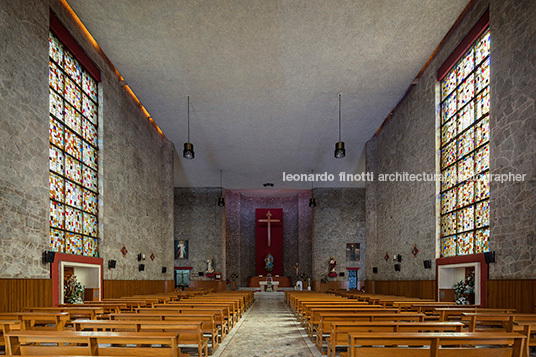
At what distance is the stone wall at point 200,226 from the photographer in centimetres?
Answer: 2609

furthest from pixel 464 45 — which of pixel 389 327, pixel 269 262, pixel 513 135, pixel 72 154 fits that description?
pixel 269 262

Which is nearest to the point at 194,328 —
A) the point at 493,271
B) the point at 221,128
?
the point at 493,271

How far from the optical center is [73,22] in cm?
1010

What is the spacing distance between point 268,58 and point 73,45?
4.39 meters

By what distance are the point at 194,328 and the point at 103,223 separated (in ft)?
24.5

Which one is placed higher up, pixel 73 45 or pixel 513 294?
pixel 73 45

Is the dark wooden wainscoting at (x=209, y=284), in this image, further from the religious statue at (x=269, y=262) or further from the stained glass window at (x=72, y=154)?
the stained glass window at (x=72, y=154)

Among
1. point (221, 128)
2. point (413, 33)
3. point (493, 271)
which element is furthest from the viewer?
point (221, 128)

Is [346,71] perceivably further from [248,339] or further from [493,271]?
[248,339]

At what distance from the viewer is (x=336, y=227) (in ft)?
89.4

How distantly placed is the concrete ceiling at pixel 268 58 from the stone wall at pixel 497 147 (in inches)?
25.5

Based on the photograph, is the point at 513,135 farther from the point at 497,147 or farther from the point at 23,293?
the point at 23,293

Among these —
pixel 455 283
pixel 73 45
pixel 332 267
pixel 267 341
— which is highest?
pixel 73 45

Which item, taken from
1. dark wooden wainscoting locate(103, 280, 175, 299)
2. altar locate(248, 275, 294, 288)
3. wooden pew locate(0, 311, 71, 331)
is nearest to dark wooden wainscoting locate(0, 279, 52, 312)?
wooden pew locate(0, 311, 71, 331)
